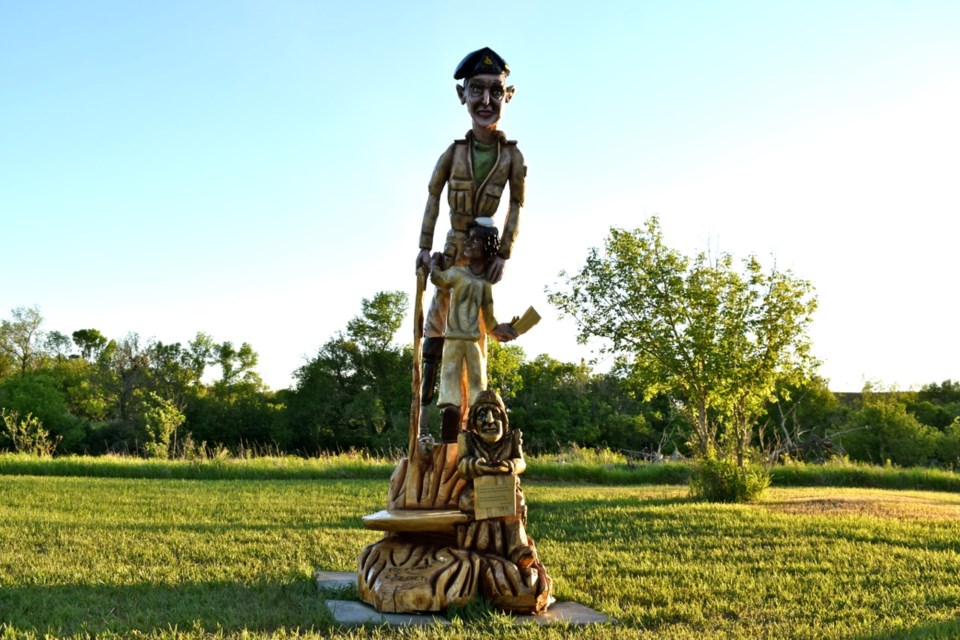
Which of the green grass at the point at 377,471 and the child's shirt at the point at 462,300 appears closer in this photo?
the child's shirt at the point at 462,300

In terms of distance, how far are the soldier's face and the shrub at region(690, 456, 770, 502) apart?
777 centimetres

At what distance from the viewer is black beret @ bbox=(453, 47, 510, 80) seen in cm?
576

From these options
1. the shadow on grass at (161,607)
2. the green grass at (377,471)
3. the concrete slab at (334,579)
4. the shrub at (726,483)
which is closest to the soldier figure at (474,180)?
the concrete slab at (334,579)

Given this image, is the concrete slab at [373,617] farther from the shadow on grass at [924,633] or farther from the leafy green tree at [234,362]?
the leafy green tree at [234,362]

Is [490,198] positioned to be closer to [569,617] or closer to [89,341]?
[569,617]

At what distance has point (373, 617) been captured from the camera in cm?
482

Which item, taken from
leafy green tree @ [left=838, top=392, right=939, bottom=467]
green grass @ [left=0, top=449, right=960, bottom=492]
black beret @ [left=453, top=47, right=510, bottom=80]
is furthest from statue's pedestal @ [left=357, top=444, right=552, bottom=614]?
leafy green tree @ [left=838, top=392, right=939, bottom=467]

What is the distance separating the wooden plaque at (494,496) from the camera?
16.8 ft

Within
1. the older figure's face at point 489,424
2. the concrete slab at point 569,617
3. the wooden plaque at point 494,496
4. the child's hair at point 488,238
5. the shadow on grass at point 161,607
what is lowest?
the concrete slab at point 569,617

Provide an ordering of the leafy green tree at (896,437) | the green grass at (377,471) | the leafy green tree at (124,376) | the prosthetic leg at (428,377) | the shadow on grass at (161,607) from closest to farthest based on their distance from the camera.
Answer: the shadow on grass at (161,607) → the prosthetic leg at (428,377) → the green grass at (377,471) → the leafy green tree at (896,437) → the leafy green tree at (124,376)

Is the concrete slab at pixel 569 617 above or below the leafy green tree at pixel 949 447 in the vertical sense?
below

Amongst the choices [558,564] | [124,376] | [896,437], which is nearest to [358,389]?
[124,376]

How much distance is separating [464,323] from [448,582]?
5.48 ft

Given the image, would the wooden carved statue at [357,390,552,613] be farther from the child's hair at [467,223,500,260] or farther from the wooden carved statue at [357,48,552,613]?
the child's hair at [467,223,500,260]
